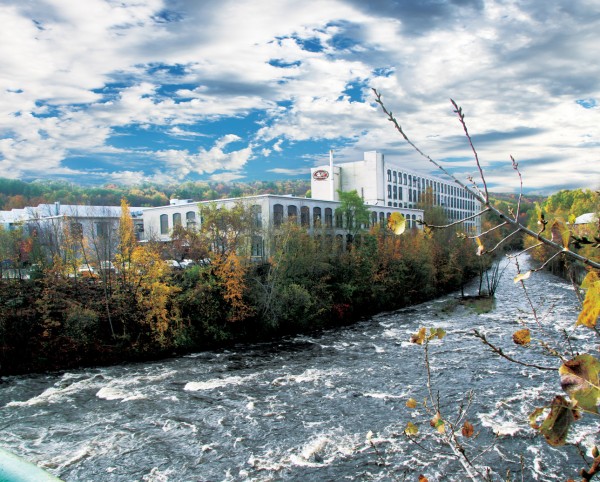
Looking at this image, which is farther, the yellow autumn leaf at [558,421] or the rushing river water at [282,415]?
the rushing river water at [282,415]

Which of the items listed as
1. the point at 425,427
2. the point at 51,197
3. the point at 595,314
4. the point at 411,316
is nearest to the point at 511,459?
the point at 425,427

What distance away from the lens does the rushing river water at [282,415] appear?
14141 millimetres

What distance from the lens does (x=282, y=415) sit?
58.9 ft

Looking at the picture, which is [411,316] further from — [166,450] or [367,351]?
[166,450]

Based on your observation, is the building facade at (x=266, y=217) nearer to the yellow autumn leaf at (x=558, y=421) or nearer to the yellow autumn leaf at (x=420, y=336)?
the yellow autumn leaf at (x=420, y=336)

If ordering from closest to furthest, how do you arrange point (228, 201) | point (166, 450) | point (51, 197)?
point (166, 450) → point (228, 201) → point (51, 197)

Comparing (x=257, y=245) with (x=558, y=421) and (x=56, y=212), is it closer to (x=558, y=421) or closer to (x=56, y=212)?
(x=56, y=212)

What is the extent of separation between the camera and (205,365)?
2584 centimetres

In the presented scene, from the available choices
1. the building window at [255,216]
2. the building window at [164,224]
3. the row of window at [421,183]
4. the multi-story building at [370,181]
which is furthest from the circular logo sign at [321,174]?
the building window at [255,216]

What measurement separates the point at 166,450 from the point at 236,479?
3.28 m

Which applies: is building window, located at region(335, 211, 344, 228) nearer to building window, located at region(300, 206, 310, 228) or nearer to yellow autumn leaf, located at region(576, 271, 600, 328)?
building window, located at region(300, 206, 310, 228)

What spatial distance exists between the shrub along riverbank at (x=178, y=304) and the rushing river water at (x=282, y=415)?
2.45 m

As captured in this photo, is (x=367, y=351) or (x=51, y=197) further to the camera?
(x=51, y=197)

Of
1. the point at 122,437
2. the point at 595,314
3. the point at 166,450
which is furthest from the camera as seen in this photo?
the point at 122,437
